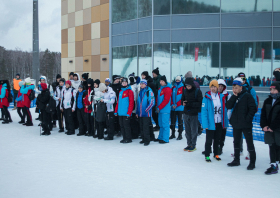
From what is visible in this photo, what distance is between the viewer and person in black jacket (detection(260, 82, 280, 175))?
531cm

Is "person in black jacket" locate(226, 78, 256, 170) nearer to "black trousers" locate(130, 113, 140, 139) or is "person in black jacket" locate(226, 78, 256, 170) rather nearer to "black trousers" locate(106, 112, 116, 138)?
"black trousers" locate(130, 113, 140, 139)

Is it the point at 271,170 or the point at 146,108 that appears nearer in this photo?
the point at 271,170

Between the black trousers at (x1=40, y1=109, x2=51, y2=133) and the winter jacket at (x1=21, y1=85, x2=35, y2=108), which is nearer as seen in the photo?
the black trousers at (x1=40, y1=109, x2=51, y2=133)

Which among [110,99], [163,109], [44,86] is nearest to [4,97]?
[44,86]

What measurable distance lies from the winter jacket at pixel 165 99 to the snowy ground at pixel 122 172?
3.49ft

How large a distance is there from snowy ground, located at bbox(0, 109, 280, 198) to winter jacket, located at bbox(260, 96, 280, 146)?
73 cm

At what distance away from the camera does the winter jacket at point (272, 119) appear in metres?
5.29

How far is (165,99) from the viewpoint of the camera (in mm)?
7922

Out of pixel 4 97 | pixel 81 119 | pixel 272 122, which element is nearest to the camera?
pixel 272 122

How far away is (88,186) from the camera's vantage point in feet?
15.3

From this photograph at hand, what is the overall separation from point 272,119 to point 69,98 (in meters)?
6.61

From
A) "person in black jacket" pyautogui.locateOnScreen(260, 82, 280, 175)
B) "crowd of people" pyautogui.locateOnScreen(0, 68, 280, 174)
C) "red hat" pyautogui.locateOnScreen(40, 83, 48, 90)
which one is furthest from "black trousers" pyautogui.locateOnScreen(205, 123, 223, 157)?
"red hat" pyautogui.locateOnScreen(40, 83, 48, 90)

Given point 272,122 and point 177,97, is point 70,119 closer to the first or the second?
point 177,97

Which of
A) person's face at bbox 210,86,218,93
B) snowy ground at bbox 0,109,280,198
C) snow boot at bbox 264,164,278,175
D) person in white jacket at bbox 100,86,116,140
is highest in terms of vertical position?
person's face at bbox 210,86,218,93
